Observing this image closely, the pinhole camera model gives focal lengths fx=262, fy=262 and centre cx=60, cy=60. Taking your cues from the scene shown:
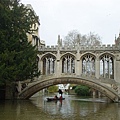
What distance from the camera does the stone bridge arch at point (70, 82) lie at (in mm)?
23920

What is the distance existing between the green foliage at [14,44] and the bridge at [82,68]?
3.74m

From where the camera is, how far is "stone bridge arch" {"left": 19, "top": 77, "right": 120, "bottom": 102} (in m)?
23.9

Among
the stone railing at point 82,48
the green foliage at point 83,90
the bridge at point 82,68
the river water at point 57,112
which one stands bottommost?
the river water at point 57,112

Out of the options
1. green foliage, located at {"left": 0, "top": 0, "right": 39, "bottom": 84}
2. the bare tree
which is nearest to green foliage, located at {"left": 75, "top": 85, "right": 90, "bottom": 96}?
the bare tree

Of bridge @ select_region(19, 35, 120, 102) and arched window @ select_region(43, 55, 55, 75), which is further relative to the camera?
arched window @ select_region(43, 55, 55, 75)

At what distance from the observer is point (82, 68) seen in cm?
2684

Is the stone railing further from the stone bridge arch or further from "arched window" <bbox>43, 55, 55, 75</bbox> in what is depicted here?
the stone bridge arch

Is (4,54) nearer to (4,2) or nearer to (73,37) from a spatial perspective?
(4,2)

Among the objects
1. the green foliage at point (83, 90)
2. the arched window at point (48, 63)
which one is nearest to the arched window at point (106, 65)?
the arched window at point (48, 63)

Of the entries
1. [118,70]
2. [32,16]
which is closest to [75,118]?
[32,16]

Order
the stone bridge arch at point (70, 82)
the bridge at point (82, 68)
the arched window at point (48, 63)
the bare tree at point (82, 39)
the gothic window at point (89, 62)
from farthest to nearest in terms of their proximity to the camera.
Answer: the bare tree at point (82, 39) < the arched window at point (48, 63) < the gothic window at point (89, 62) < the bridge at point (82, 68) < the stone bridge arch at point (70, 82)

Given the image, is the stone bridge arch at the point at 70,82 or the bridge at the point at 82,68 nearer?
the stone bridge arch at the point at 70,82

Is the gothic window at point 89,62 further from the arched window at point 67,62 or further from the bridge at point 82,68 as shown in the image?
the arched window at point 67,62

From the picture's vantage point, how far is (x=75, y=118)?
41.0 feet
